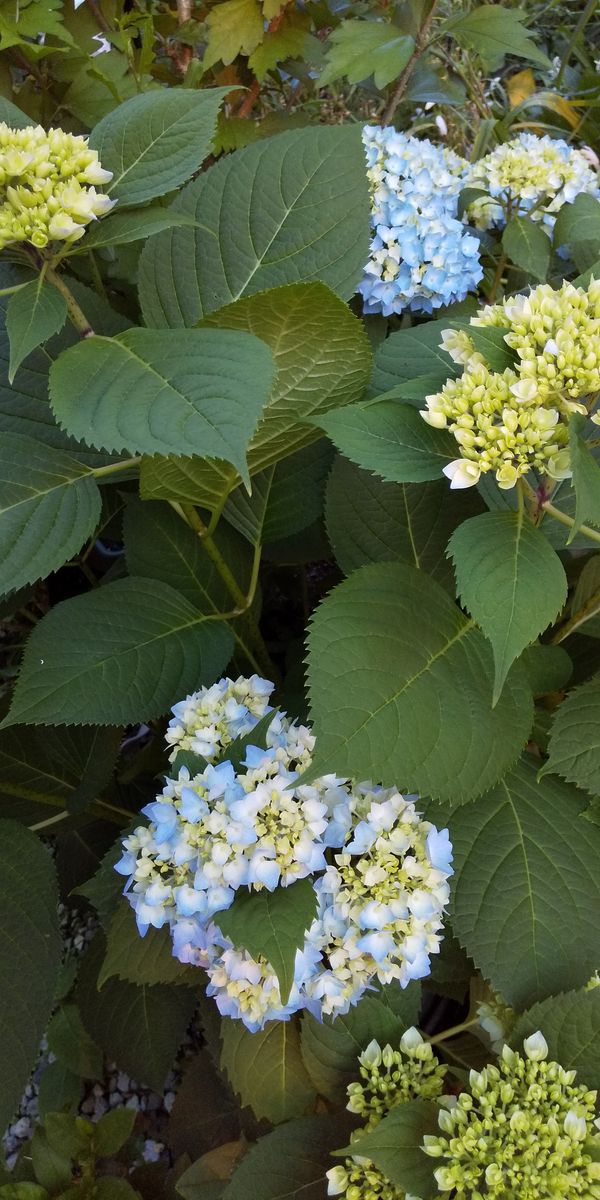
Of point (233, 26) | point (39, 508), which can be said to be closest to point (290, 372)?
point (39, 508)

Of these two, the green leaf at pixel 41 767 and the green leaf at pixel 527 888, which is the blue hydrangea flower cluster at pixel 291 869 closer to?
the green leaf at pixel 527 888

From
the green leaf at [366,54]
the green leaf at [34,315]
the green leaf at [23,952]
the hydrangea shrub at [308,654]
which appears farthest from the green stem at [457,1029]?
the green leaf at [366,54]

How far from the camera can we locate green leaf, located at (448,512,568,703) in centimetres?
52

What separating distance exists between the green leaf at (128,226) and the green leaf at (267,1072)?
66 centimetres

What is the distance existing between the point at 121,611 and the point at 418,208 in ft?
1.87

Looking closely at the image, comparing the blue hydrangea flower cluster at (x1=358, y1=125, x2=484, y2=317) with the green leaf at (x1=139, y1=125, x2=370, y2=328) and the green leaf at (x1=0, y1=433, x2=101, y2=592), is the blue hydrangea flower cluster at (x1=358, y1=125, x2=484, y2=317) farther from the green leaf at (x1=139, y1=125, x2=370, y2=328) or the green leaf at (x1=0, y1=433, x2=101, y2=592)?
the green leaf at (x1=0, y1=433, x2=101, y2=592)

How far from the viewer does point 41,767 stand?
1.06 metres

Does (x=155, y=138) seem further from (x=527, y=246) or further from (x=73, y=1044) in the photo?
(x=73, y=1044)

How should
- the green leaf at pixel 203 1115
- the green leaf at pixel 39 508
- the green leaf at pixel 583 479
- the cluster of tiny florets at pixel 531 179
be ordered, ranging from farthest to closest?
the cluster of tiny florets at pixel 531 179
the green leaf at pixel 203 1115
the green leaf at pixel 39 508
the green leaf at pixel 583 479

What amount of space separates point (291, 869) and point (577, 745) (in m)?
0.28

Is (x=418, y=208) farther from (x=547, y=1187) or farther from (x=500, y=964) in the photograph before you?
(x=547, y=1187)

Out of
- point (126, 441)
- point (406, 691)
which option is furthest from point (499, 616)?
point (126, 441)

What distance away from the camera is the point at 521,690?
69 centimetres

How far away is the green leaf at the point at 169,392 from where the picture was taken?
526mm
